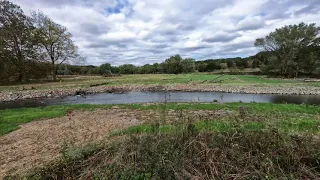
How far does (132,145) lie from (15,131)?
6.44 m

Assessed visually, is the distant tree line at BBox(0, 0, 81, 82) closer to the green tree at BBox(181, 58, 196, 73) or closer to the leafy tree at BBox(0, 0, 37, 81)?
the leafy tree at BBox(0, 0, 37, 81)

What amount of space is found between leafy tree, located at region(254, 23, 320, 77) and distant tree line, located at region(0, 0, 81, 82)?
4381cm

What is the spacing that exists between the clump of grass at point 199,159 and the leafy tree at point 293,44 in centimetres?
4545

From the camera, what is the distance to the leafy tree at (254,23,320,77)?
40812 millimetres

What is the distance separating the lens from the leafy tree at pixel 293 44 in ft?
134

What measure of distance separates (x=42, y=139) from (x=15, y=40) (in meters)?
29.7

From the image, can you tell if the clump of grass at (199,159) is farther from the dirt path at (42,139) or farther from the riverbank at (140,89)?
the riverbank at (140,89)

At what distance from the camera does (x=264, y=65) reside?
156 feet

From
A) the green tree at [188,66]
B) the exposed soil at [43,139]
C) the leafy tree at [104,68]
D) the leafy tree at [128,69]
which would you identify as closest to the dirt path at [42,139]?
the exposed soil at [43,139]

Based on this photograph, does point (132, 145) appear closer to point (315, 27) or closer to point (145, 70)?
point (315, 27)

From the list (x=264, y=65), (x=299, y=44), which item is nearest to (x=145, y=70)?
(x=264, y=65)

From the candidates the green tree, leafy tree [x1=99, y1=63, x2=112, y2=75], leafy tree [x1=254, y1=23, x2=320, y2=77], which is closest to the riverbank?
leafy tree [x1=254, y1=23, x2=320, y2=77]

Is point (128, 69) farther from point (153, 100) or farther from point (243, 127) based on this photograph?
point (243, 127)

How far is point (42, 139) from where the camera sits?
6.33 meters
